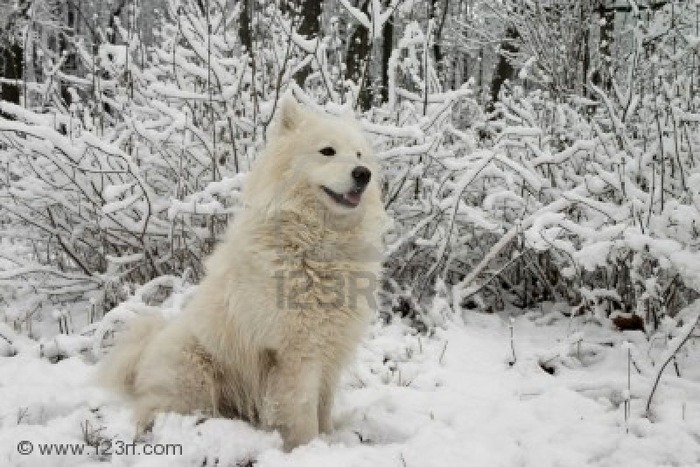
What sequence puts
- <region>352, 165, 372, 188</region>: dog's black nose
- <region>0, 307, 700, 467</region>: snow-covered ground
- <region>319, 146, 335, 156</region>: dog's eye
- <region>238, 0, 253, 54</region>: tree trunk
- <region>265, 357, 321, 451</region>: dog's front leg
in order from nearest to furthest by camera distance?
<region>0, 307, 700, 467</region>: snow-covered ground < <region>265, 357, 321, 451</region>: dog's front leg < <region>352, 165, 372, 188</region>: dog's black nose < <region>319, 146, 335, 156</region>: dog's eye < <region>238, 0, 253, 54</region>: tree trunk

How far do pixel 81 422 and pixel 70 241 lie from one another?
98.1 inches

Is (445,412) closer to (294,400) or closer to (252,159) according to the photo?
(294,400)

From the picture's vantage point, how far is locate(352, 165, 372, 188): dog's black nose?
303cm

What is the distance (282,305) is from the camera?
2828mm

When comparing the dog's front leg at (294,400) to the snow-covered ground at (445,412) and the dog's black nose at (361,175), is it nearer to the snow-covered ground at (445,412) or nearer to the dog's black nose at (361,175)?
the snow-covered ground at (445,412)

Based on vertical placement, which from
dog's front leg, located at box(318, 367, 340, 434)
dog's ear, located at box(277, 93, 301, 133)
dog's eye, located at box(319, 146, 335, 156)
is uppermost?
dog's ear, located at box(277, 93, 301, 133)

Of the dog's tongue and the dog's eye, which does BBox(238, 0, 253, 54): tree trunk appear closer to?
the dog's eye

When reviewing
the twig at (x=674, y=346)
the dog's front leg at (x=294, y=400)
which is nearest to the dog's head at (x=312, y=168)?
the dog's front leg at (x=294, y=400)

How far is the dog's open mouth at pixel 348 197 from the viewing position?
306cm

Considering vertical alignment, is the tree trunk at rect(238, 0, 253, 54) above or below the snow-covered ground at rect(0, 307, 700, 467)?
above

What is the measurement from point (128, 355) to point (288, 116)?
1466mm

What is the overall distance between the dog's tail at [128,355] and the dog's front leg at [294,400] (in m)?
0.77

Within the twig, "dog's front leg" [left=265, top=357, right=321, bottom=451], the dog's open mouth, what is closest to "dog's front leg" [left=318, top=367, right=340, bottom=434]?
"dog's front leg" [left=265, top=357, right=321, bottom=451]

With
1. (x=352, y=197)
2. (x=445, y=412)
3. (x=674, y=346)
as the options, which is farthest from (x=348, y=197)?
(x=674, y=346)
